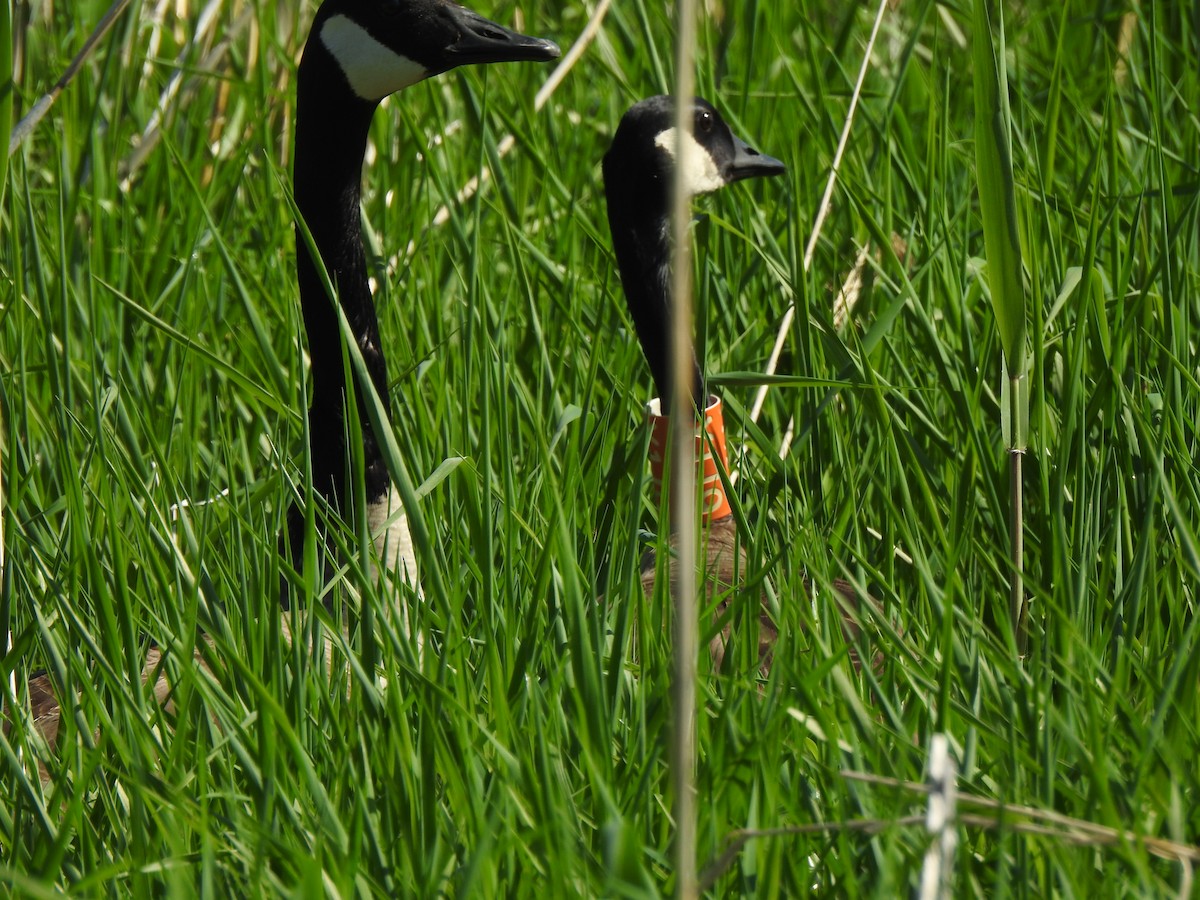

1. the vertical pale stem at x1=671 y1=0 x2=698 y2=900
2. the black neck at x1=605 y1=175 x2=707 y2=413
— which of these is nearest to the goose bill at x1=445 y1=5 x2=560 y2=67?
the black neck at x1=605 y1=175 x2=707 y2=413

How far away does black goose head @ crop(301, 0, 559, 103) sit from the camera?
83.4 inches

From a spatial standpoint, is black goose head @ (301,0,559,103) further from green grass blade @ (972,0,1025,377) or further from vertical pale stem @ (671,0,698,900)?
vertical pale stem @ (671,0,698,900)

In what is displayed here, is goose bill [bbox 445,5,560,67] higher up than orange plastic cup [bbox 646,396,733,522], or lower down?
higher up

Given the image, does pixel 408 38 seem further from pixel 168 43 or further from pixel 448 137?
pixel 168 43

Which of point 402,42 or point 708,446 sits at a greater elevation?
Result: point 402,42

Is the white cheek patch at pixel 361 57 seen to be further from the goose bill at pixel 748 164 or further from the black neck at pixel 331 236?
the goose bill at pixel 748 164

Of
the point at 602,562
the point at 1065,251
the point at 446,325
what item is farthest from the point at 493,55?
the point at 1065,251

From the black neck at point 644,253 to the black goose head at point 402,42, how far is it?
30cm

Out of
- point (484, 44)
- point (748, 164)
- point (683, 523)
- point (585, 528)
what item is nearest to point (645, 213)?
point (748, 164)

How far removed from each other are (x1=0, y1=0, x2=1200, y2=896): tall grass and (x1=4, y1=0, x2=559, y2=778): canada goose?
0.08 metres

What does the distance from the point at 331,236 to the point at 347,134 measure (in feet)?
0.50

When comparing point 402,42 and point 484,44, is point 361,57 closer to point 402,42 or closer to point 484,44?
point 402,42

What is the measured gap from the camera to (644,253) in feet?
7.72

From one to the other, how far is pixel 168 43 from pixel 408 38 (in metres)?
1.74
